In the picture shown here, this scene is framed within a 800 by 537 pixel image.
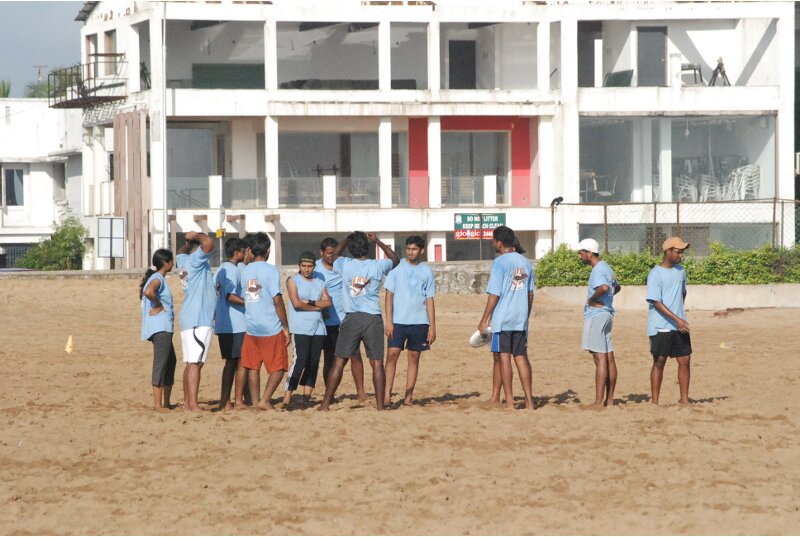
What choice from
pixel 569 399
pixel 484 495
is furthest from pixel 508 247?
pixel 484 495

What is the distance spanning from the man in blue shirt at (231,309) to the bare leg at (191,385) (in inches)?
16.0

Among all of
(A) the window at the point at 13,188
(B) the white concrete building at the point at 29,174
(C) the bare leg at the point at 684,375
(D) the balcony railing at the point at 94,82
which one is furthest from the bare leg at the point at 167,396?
(A) the window at the point at 13,188

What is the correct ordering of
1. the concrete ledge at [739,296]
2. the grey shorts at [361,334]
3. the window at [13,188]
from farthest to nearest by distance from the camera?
the window at [13,188]
the concrete ledge at [739,296]
the grey shorts at [361,334]

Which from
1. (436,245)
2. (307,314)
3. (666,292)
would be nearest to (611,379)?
(666,292)

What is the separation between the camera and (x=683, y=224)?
35.6m

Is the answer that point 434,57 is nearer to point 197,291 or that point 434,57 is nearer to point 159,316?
point 159,316

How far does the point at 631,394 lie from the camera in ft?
48.5

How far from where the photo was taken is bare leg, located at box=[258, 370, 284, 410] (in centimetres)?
1262

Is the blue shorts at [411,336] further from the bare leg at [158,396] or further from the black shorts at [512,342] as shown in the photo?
the bare leg at [158,396]

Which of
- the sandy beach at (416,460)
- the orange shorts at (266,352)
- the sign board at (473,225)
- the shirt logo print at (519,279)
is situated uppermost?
the sign board at (473,225)

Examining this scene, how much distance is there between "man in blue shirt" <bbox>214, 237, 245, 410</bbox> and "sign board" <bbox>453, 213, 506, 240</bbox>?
2187 cm

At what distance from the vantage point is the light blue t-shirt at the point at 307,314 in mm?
12758

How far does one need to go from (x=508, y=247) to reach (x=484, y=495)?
3997 mm

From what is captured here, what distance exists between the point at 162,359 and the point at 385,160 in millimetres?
25311
